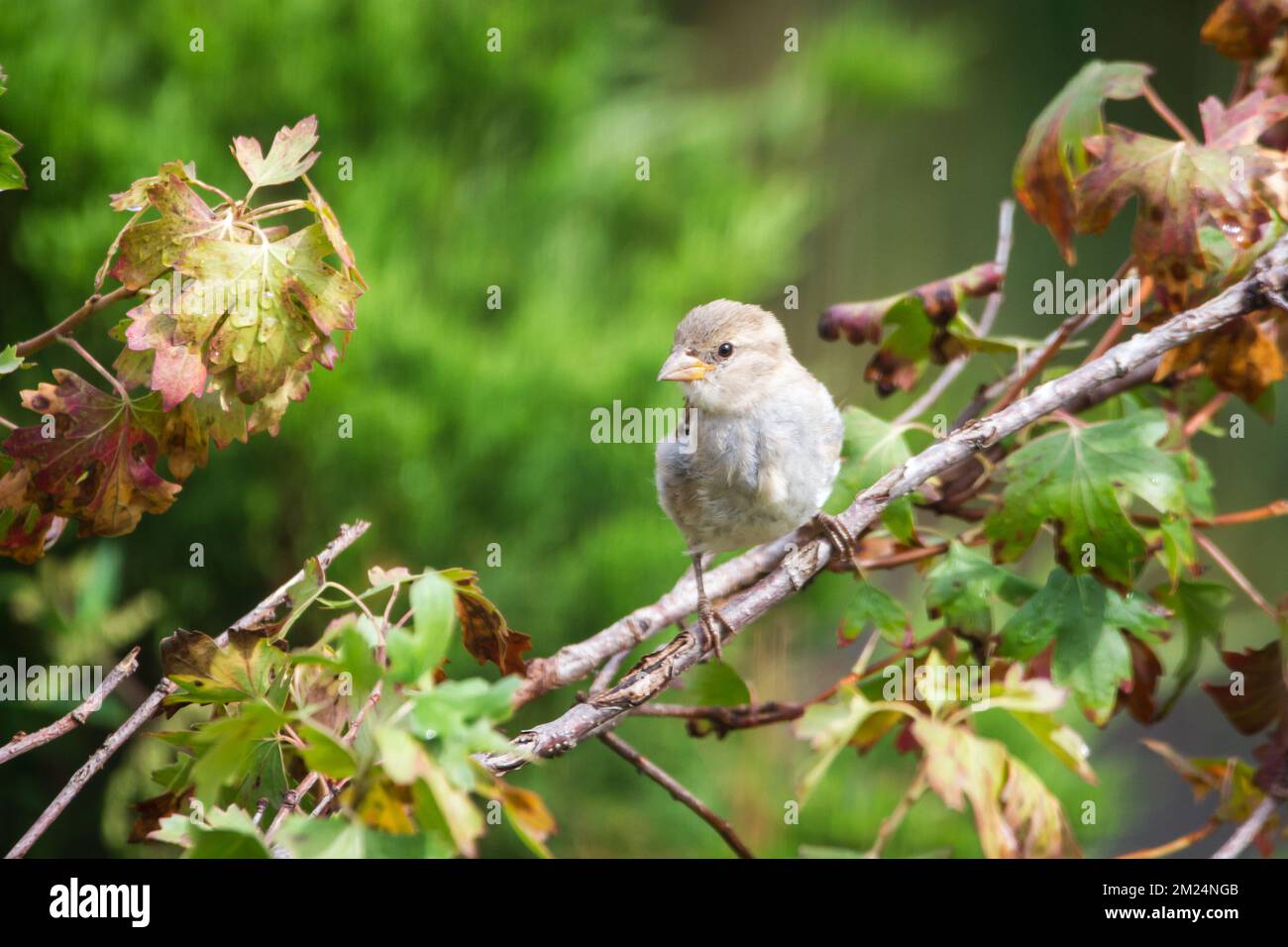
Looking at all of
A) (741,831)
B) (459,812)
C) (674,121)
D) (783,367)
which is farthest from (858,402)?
(459,812)

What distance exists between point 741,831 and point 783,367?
53.4 inches

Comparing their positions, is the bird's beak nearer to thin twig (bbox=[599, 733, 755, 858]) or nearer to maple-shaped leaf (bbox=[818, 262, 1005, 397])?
maple-shaped leaf (bbox=[818, 262, 1005, 397])

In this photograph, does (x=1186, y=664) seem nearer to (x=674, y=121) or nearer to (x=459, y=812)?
(x=459, y=812)

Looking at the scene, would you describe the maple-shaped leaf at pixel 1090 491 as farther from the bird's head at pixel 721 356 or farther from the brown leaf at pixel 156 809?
the brown leaf at pixel 156 809

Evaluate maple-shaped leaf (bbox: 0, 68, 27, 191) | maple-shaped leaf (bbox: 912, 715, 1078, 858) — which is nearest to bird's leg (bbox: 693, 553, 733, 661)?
maple-shaped leaf (bbox: 912, 715, 1078, 858)

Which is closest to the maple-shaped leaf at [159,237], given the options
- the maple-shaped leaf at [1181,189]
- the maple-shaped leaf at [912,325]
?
the maple-shaped leaf at [912,325]

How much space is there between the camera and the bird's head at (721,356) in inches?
64.1

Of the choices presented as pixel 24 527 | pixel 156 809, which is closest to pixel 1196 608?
pixel 156 809

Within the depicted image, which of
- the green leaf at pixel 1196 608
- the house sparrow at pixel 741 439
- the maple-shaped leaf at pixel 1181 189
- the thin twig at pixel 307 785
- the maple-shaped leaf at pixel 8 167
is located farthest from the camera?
the house sparrow at pixel 741 439

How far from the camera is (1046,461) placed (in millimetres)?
1323

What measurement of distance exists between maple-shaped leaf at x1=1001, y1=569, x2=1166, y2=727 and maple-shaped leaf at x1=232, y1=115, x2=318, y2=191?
85 centimetres

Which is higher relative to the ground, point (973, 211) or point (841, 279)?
point (973, 211)

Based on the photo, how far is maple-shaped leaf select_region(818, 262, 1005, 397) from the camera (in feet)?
4.82

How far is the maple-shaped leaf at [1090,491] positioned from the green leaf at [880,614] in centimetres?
13
